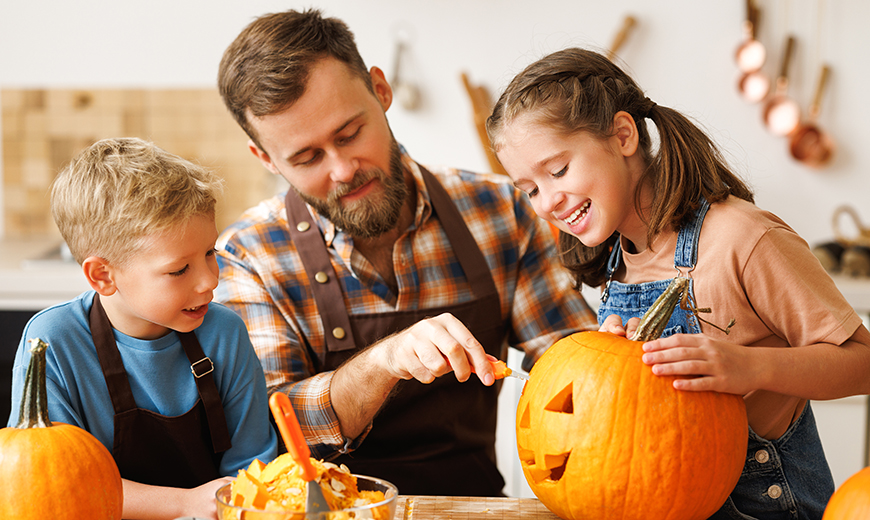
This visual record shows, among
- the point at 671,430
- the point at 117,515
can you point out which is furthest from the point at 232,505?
the point at 671,430

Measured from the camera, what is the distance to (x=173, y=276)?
95 centimetres

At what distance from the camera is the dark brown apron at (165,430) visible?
0.98 m

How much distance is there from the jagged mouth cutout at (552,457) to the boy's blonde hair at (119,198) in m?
0.53

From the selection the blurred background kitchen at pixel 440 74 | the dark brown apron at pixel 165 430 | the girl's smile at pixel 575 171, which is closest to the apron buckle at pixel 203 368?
the dark brown apron at pixel 165 430

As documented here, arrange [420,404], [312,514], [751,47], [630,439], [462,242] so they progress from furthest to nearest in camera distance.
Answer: [751,47] → [462,242] → [420,404] → [630,439] → [312,514]

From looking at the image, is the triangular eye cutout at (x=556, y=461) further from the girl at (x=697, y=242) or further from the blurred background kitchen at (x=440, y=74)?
the blurred background kitchen at (x=440, y=74)

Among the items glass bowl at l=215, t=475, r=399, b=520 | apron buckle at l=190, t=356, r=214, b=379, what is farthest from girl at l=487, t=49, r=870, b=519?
apron buckle at l=190, t=356, r=214, b=379

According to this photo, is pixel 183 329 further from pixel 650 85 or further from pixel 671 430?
pixel 650 85

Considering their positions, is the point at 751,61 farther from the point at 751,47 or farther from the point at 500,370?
the point at 500,370

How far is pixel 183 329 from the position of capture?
0.98 m

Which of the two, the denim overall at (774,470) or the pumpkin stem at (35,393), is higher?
the pumpkin stem at (35,393)

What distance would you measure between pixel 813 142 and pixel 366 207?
2176mm

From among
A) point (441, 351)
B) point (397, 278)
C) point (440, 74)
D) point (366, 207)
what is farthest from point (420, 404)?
point (440, 74)

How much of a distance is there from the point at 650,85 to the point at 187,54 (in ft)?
6.09
